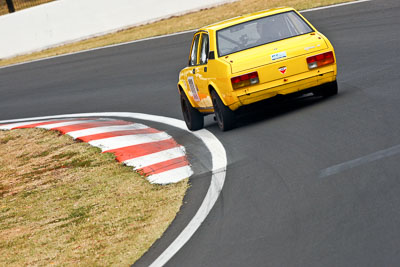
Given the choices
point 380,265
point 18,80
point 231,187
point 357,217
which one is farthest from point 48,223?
point 18,80

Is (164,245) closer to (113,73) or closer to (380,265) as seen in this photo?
(380,265)

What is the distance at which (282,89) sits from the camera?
1040 centimetres

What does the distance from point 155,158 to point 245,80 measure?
5.23 feet

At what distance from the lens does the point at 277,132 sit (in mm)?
9852

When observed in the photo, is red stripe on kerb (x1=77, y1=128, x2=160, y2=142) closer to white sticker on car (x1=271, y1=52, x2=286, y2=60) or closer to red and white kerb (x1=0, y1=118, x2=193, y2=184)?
red and white kerb (x1=0, y1=118, x2=193, y2=184)

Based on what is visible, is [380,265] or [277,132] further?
[277,132]

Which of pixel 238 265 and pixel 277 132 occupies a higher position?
pixel 238 265

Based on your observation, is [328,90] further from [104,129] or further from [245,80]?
[104,129]

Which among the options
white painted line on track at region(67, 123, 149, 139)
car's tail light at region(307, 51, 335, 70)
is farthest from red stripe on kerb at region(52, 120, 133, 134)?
car's tail light at region(307, 51, 335, 70)

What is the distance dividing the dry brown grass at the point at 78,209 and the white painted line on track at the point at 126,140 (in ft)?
0.70

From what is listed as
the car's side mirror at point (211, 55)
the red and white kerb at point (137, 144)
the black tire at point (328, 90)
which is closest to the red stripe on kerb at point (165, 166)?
the red and white kerb at point (137, 144)

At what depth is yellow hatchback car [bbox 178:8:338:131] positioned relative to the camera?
1035cm

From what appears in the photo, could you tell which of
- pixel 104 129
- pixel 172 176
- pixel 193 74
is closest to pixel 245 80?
pixel 193 74

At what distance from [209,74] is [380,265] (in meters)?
6.52
